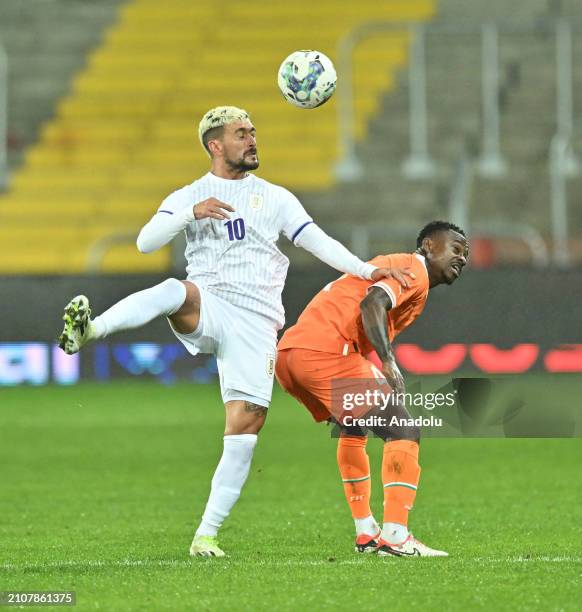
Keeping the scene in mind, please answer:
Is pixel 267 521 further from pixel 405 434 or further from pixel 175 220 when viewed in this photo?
pixel 175 220

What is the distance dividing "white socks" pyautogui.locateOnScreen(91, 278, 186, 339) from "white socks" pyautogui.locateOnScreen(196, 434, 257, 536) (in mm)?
657

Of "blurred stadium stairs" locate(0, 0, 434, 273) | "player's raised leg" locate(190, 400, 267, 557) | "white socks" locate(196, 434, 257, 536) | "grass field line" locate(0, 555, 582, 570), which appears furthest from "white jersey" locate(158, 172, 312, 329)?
"blurred stadium stairs" locate(0, 0, 434, 273)

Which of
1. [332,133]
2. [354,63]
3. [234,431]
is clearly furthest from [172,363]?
[234,431]

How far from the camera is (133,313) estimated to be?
246 inches

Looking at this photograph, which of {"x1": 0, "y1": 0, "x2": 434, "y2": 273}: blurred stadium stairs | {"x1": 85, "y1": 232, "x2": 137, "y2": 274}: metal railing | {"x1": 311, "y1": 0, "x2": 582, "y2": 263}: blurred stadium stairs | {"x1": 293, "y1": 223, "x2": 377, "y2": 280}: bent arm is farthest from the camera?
{"x1": 0, "y1": 0, "x2": 434, "y2": 273}: blurred stadium stairs

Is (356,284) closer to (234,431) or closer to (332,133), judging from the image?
(234,431)

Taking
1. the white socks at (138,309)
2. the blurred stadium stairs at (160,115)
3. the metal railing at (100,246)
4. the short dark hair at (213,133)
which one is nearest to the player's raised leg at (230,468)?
the white socks at (138,309)

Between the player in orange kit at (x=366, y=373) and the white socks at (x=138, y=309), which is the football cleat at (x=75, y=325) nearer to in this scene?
the white socks at (x=138, y=309)

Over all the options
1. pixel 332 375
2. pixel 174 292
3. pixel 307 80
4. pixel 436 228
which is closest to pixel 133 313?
pixel 174 292

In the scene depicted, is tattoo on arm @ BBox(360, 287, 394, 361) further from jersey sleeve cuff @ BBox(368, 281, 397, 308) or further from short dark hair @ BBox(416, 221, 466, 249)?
short dark hair @ BBox(416, 221, 466, 249)

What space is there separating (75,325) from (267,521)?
2.29 m

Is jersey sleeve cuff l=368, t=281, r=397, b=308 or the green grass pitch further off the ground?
jersey sleeve cuff l=368, t=281, r=397, b=308

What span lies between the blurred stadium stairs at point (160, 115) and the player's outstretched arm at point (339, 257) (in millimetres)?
12625

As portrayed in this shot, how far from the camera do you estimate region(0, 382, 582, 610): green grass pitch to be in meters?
5.58
